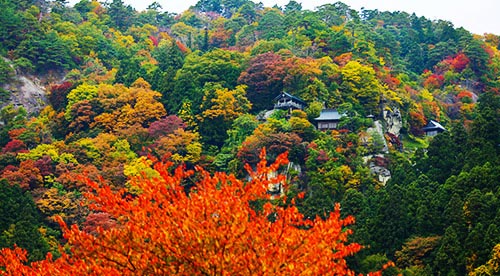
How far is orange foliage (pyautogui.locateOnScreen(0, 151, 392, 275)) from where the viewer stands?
1407 centimetres

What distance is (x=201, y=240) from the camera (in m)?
14.0

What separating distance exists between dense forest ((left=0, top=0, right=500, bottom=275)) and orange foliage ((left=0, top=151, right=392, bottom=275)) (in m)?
0.05

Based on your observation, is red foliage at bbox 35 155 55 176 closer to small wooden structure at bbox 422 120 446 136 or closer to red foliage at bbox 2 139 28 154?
red foliage at bbox 2 139 28 154

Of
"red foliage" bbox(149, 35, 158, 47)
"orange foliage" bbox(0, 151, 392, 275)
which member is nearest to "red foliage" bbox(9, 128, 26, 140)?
"red foliage" bbox(149, 35, 158, 47)

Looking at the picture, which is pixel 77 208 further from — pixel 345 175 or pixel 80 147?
pixel 345 175

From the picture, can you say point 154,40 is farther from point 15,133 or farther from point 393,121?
point 393,121

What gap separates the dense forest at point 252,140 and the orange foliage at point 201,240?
0.05 metres

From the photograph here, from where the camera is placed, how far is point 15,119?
189ft

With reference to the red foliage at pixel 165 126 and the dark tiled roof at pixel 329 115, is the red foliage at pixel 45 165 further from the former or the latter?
the dark tiled roof at pixel 329 115

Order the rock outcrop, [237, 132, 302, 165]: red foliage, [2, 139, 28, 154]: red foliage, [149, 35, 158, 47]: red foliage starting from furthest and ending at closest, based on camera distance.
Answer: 1. [149, 35, 158, 47]: red foliage
2. the rock outcrop
3. [2, 139, 28, 154]: red foliage
4. [237, 132, 302, 165]: red foliage

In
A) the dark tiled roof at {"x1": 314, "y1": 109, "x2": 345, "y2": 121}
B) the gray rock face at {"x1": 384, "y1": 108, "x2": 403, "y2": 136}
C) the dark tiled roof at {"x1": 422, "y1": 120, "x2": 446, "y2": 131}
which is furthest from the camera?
the dark tiled roof at {"x1": 422, "y1": 120, "x2": 446, "y2": 131}

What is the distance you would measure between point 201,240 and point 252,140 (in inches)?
1307

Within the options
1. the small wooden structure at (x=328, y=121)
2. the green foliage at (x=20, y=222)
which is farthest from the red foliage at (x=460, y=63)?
the green foliage at (x=20, y=222)

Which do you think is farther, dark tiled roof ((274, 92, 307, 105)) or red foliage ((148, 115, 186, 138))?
dark tiled roof ((274, 92, 307, 105))
